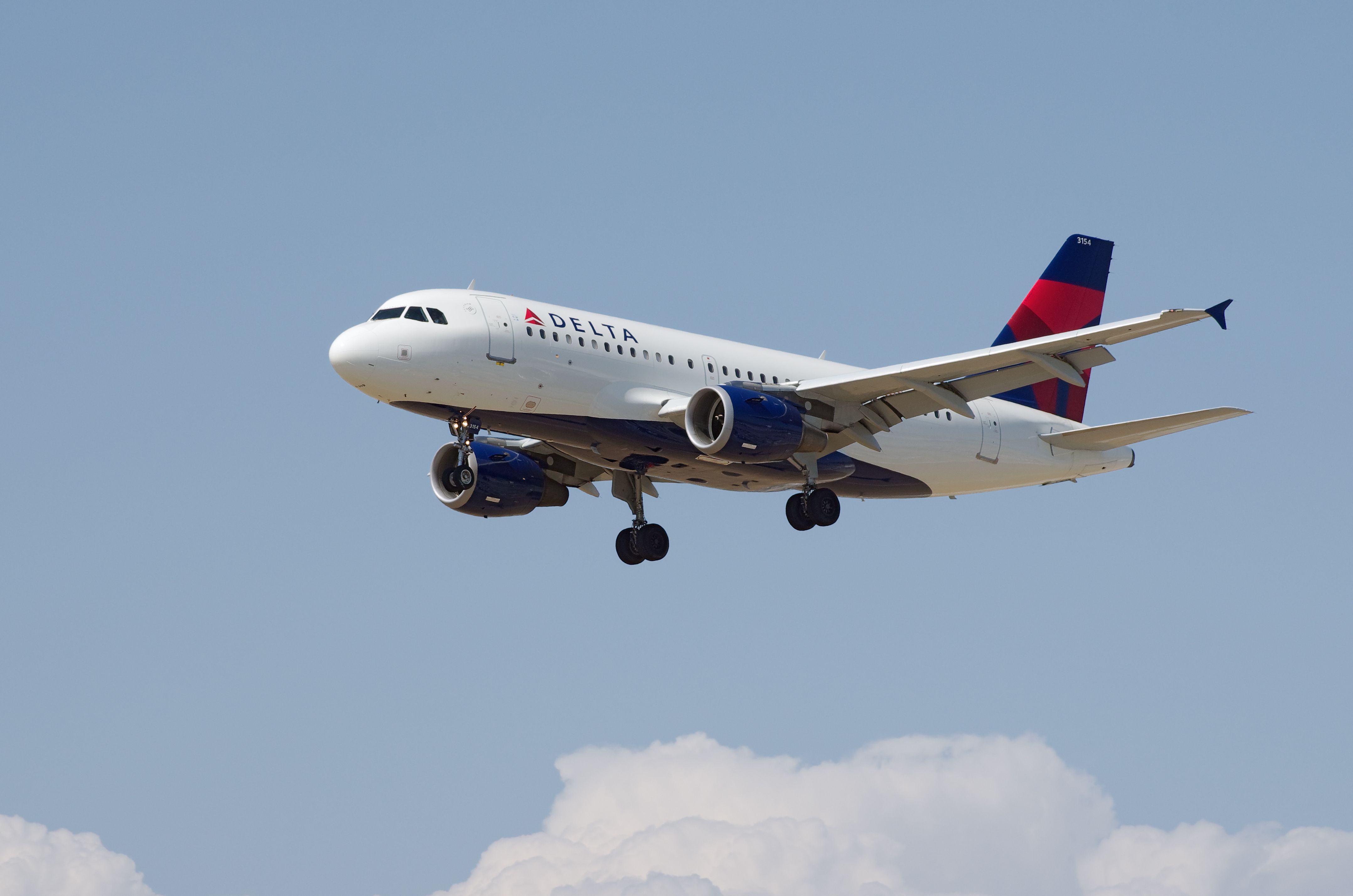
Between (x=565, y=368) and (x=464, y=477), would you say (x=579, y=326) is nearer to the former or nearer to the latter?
(x=565, y=368)

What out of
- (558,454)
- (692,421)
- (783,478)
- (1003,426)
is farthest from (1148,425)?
(558,454)

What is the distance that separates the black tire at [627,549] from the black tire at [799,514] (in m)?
4.21

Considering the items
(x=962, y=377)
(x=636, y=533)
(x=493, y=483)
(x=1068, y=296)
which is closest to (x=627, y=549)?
(x=636, y=533)

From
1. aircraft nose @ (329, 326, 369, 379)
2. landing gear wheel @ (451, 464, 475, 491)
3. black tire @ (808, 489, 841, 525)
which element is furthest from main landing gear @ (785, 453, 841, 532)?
aircraft nose @ (329, 326, 369, 379)

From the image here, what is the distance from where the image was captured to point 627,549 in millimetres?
43531

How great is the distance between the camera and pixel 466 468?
38406mm

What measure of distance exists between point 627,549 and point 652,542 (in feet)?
2.17

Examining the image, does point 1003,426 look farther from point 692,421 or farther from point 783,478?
point 692,421

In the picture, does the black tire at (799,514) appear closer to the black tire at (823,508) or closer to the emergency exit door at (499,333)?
the black tire at (823,508)

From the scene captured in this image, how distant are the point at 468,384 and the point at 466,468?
3.35m

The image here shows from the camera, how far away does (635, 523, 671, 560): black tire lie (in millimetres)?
43438

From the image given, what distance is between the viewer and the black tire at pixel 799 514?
136 ft

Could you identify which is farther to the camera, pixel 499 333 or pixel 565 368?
pixel 565 368

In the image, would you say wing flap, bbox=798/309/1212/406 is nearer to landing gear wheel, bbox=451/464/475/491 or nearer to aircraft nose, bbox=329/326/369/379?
landing gear wheel, bbox=451/464/475/491
